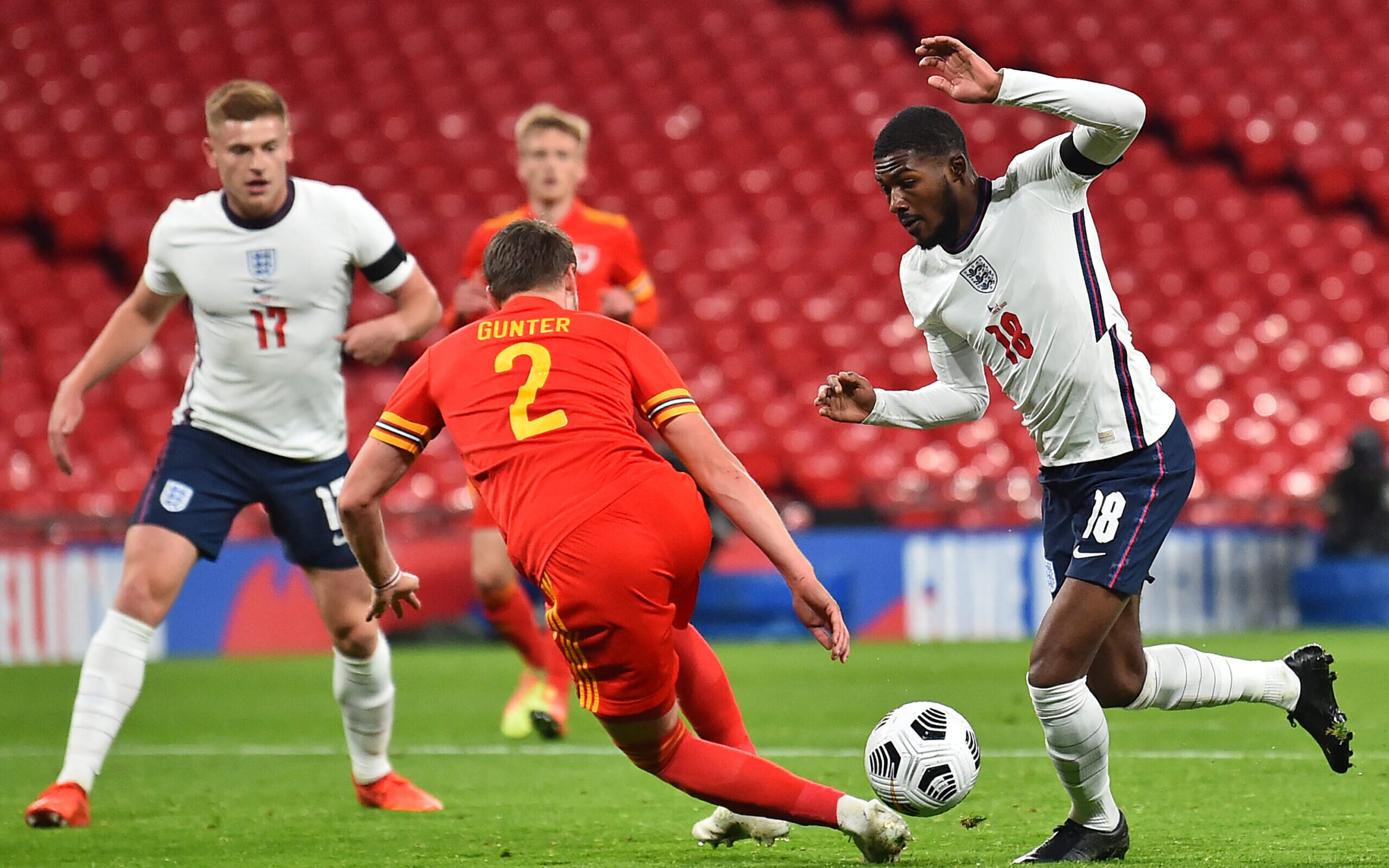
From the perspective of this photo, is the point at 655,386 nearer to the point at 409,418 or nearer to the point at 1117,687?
the point at 409,418

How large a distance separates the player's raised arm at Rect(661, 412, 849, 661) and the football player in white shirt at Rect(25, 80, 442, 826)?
5.94 ft

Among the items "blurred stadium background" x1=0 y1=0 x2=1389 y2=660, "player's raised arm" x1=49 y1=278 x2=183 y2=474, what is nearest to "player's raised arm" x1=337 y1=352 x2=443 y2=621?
"player's raised arm" x1=49 y1=278 x2=183 y2=474

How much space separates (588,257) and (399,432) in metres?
3.27

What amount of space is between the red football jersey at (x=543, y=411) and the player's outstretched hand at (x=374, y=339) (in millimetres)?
1376

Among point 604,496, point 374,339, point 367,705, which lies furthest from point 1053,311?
point 367,705

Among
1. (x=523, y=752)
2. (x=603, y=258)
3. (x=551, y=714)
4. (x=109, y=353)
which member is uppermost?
(x=603, y=258)

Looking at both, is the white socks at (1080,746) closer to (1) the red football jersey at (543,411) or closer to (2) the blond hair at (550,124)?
(1) the red football jersey at (543,411)

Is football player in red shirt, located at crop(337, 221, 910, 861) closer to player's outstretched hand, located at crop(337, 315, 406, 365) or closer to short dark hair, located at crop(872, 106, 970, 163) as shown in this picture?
short dark hair, located at crop(872, 106, 970, 163)

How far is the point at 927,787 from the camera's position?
374cm

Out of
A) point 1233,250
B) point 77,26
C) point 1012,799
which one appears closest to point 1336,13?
point 1233,250

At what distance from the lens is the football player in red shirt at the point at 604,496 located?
348cm

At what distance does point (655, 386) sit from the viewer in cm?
358

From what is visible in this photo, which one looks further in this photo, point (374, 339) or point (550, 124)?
point (550, 124)

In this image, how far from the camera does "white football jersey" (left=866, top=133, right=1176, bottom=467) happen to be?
3.94 meters
